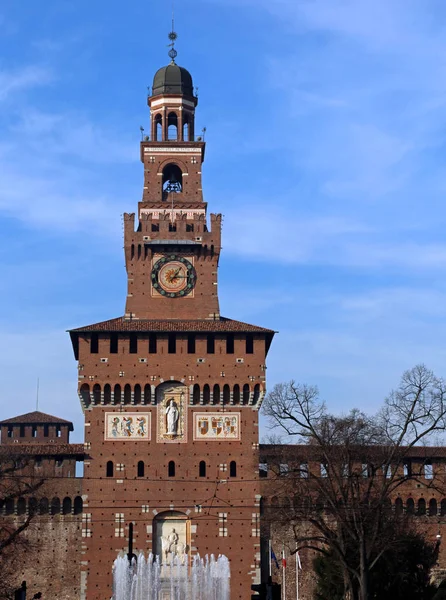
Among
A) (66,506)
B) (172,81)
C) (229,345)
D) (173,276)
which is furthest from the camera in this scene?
(172,81)

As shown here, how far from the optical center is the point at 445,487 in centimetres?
6438

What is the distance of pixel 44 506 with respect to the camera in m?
63.6

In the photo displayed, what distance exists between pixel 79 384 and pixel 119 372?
2.26m

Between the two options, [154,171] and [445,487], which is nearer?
[445,487]

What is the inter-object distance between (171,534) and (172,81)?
2682cm

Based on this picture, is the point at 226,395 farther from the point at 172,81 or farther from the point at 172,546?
the point at 172,81

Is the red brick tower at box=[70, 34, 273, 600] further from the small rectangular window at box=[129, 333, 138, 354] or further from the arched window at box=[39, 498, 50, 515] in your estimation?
the arched window at box=[39, 498, 50, 515]

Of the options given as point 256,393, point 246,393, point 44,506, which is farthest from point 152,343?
point 44,506

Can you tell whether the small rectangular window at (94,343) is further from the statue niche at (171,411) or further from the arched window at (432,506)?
the arched window at (432,506)

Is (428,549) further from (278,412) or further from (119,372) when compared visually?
(119,372)

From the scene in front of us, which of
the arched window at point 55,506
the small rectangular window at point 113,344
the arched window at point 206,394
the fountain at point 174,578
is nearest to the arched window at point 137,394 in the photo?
the small rectangular window at point 113,344

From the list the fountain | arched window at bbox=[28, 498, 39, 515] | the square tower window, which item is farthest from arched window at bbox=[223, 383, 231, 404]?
arched window at bbox=[28, 498, 39, 515]

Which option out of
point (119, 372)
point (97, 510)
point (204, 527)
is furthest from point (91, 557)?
point (119, 372)

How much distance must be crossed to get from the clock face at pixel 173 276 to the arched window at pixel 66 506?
41.4 ft
